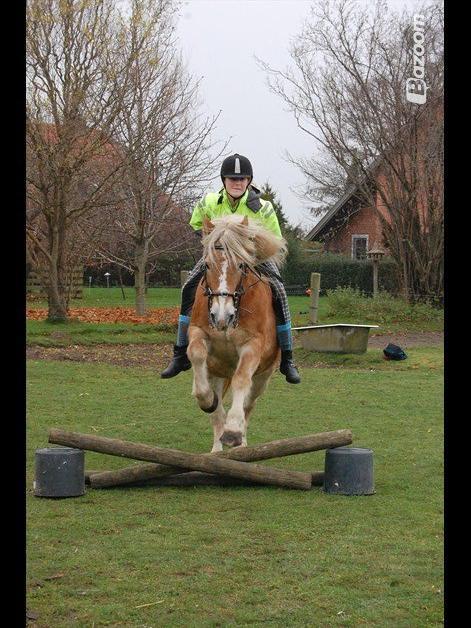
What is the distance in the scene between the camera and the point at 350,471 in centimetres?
759

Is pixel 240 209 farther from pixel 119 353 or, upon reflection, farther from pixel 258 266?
pixel 119 353

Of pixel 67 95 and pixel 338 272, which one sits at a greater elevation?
pixel 67 95

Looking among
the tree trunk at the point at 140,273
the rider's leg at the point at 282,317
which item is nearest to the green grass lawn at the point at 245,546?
the rider's leg at the point at 282,317

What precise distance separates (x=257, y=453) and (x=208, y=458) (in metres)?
0.41

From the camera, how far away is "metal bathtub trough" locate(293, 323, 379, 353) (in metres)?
18.3

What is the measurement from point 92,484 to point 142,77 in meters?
16.4

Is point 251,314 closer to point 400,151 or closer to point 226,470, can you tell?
point 226,470

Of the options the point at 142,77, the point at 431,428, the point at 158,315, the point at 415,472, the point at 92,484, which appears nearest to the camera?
the point at 92,484

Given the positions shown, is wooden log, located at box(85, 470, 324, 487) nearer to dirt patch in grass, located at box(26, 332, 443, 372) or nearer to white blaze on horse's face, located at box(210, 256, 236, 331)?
white blaze on horse's face, located at box(210, 256, 236, 331)

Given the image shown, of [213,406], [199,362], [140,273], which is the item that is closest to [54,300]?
[140,273]
